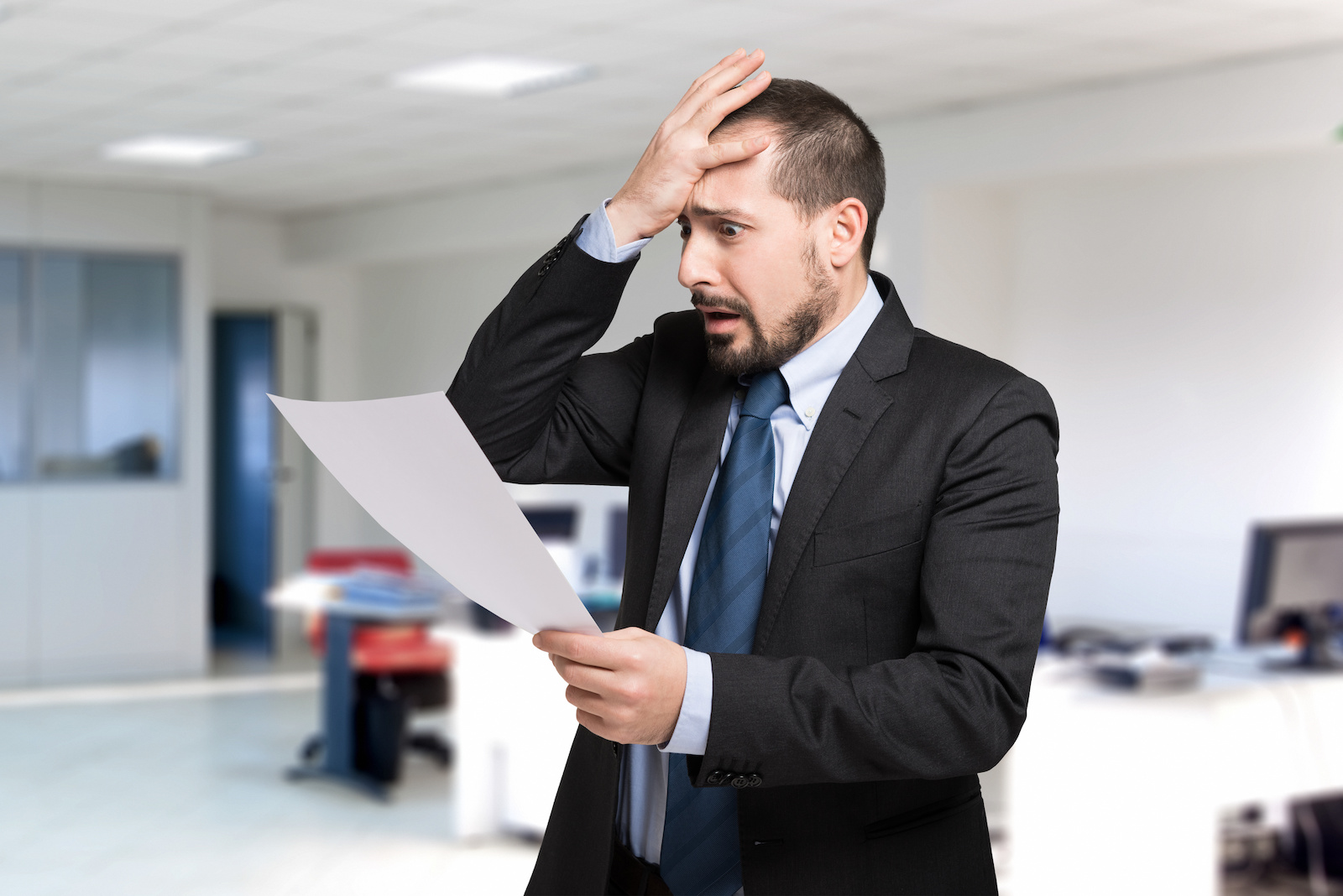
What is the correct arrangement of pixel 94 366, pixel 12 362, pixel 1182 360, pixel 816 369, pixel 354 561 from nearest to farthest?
pixel 816 369 < pixel 1182 360 < pixel 354 561 < pixel 12 362 < pixel 94 366

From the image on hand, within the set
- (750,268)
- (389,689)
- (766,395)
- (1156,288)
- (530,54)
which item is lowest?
(389,689)

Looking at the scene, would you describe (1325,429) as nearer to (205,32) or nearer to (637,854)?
(205,32)

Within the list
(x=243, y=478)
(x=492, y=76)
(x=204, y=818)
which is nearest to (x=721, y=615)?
(x=204, y=818)

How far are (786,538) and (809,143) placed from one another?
361 mm

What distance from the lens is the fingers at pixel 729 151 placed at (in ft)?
4.14

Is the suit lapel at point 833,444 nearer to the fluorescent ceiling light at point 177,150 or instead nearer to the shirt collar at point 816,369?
the shirt collar at point 816,369

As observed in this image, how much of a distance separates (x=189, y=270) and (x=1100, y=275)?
563 cm

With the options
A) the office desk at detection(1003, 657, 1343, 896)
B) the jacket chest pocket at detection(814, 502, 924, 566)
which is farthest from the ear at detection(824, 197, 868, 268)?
the office desk at detection(1003, 657, 1343, 896)

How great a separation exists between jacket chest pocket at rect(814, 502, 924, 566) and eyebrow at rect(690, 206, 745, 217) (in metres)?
0.30

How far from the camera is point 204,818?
5.62 m

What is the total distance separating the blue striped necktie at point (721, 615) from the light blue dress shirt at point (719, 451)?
15mm

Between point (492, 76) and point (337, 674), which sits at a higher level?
point (492, 76)

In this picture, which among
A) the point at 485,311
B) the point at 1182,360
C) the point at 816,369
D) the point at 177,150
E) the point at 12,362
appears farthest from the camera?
the point at 485,311

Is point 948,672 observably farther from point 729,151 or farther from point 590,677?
point 729,151
